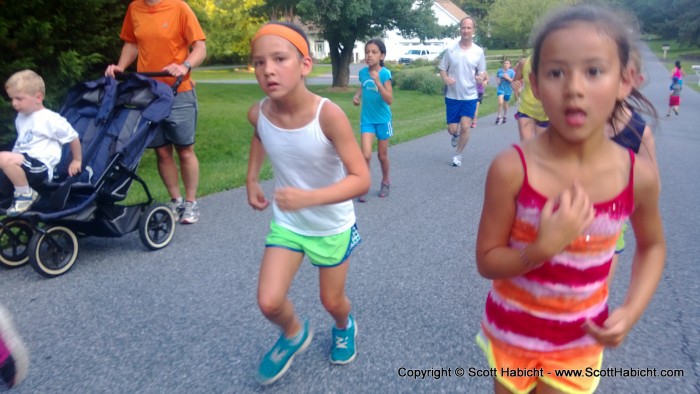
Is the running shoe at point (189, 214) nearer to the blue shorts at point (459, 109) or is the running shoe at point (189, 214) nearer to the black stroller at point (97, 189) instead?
the black stroller at point (97, 189)

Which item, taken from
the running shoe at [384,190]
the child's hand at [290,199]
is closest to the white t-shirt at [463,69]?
the running shoe at [384,190]

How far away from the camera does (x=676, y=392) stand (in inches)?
112

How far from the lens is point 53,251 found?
14.3 feet

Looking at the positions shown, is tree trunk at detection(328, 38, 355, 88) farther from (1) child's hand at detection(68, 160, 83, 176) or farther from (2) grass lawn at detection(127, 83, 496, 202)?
(1) child's hand at detection(68, 160, 83, 176)

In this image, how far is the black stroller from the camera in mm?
4301

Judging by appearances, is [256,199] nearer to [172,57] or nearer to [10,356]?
[10,356]

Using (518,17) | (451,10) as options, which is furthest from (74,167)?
(451,10)

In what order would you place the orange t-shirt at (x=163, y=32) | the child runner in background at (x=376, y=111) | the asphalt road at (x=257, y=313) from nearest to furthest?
1. the asphalt road at (x=257, y=313)
2. the orange t-shirt at (x=163, y=32)
3. the child runner in background at (x=376, y=111)

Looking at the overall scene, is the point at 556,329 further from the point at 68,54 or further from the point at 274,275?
the point at 68,54

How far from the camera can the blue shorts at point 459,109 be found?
8.73 meters

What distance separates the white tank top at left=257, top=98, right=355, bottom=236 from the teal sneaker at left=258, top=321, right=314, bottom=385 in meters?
0.57

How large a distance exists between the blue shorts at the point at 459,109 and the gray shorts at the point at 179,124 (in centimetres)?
443

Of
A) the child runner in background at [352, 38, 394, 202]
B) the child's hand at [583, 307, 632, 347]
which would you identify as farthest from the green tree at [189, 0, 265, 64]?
the child's hand at [583, 307, 632, 347]

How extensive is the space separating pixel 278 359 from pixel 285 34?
1.60 metres
